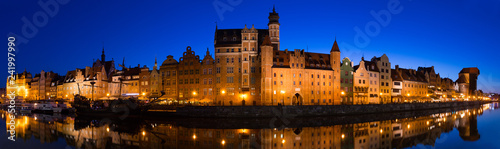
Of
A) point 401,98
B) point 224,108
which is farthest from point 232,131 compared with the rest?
point 401,98

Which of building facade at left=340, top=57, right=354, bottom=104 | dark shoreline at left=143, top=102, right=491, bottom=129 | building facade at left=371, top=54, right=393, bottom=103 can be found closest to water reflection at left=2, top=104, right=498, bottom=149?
dark shoreline at left=143, top=102, right=491, bottom=129

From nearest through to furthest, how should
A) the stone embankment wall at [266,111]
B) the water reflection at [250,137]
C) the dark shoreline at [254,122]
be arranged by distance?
the water reflection at [250,137], the dark shoreline at [254,122], the stone embankment wall at [266,111]

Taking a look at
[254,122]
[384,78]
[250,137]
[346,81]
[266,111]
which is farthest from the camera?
[384,78]

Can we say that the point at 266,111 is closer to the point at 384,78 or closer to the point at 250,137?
the point at 250,137

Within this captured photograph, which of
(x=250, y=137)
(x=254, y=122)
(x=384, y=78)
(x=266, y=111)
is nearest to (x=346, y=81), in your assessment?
(x=384, y=78)

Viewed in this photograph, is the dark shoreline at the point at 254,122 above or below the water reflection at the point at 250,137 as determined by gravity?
above

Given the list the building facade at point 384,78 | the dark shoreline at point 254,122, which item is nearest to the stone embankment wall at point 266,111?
the dark shoreline at point 254,122

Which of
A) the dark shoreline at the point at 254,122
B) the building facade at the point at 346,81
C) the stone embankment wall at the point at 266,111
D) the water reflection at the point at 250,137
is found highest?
the building facade at the point at 346,81

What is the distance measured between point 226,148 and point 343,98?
181ft

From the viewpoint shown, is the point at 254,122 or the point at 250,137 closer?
the point at 250,137

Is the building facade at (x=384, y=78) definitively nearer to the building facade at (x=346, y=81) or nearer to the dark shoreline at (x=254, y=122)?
the building facade at (x=346, y=81)

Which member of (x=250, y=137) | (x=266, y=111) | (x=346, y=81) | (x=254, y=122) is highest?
(x=346, y=81)

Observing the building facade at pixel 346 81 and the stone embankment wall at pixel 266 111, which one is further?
the building facade at pixel 346 81

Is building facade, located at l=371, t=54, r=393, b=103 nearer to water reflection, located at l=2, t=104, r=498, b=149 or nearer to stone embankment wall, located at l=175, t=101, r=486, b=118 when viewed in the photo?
stone embankment wall, located at l=175, t=101, r=486, b=118
